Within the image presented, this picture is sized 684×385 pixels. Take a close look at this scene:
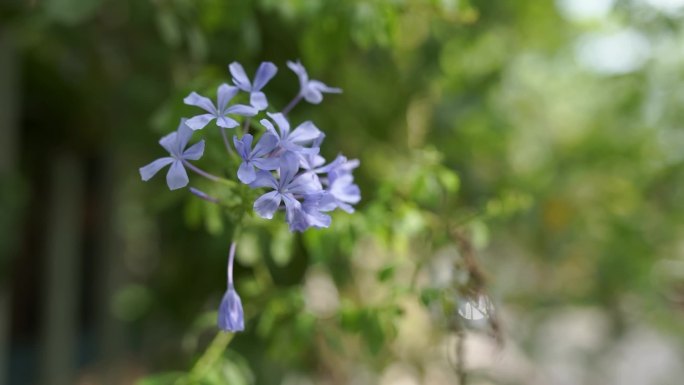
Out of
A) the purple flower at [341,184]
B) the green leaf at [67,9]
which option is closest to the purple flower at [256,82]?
the purple flower at [341,184]

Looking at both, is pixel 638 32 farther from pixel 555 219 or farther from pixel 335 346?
pixel 335 346

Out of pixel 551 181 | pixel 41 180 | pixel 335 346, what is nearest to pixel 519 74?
pixel 551 181

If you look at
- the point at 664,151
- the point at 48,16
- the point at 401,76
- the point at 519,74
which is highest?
the point at 519,74

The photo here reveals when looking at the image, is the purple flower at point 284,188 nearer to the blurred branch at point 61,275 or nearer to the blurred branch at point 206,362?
the blurred branch at point 206,362

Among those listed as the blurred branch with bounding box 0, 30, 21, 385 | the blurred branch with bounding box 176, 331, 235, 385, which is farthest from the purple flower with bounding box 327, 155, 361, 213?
the blurred branch with bounding box 0, 30, 21, 385

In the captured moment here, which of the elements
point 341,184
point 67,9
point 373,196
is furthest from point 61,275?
point 341,184

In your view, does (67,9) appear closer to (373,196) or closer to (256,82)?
(256,82)

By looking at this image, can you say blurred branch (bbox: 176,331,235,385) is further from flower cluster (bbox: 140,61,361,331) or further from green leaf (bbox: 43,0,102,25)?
green leaf (bbox: 43,0,102,25)
